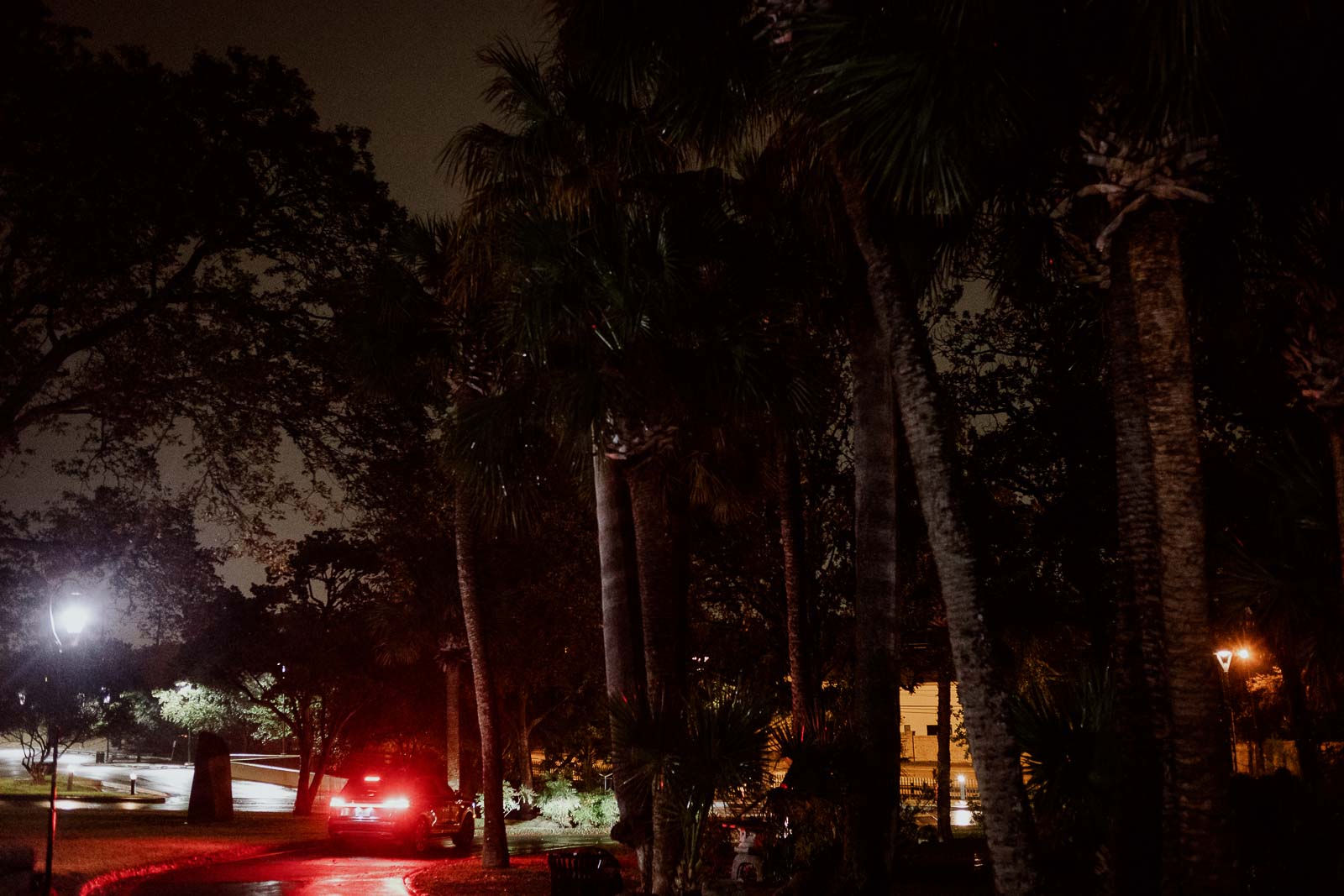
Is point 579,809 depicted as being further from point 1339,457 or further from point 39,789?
point 39,789

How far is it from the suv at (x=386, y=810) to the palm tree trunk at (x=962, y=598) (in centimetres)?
1525

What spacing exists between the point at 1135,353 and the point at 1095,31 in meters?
2.36

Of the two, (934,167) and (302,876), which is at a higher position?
(934,167)

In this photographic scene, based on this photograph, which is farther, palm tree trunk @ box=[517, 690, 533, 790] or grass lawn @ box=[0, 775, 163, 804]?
grass lawn @ box=[0, 775, 163, 804]

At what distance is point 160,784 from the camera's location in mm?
53812

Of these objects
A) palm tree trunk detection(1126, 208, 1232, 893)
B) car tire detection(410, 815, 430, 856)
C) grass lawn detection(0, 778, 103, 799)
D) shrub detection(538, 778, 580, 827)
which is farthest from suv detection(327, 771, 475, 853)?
grass lawn detection(0, 778, 103, 799)

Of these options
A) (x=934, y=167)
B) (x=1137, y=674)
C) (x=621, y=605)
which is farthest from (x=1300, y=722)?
(x=934, y=167)

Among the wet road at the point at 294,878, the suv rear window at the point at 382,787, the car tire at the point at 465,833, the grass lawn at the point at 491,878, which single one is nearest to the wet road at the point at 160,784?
the car tire at the point at 465,833

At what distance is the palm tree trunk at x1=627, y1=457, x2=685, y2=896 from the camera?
1171 centimetres

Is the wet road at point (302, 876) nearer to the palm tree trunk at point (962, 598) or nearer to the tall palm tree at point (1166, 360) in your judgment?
the palm tree trunk at point (962, 598)

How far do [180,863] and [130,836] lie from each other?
15.5 feet

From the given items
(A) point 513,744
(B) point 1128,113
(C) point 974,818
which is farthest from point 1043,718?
(A) point 513,744

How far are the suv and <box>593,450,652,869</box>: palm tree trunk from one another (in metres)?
8.83

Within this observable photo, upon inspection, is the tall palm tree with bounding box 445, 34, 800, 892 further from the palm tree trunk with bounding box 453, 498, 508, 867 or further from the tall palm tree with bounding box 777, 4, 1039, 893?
the palm tree trunk with bounding box 453, 498, 508, 867
